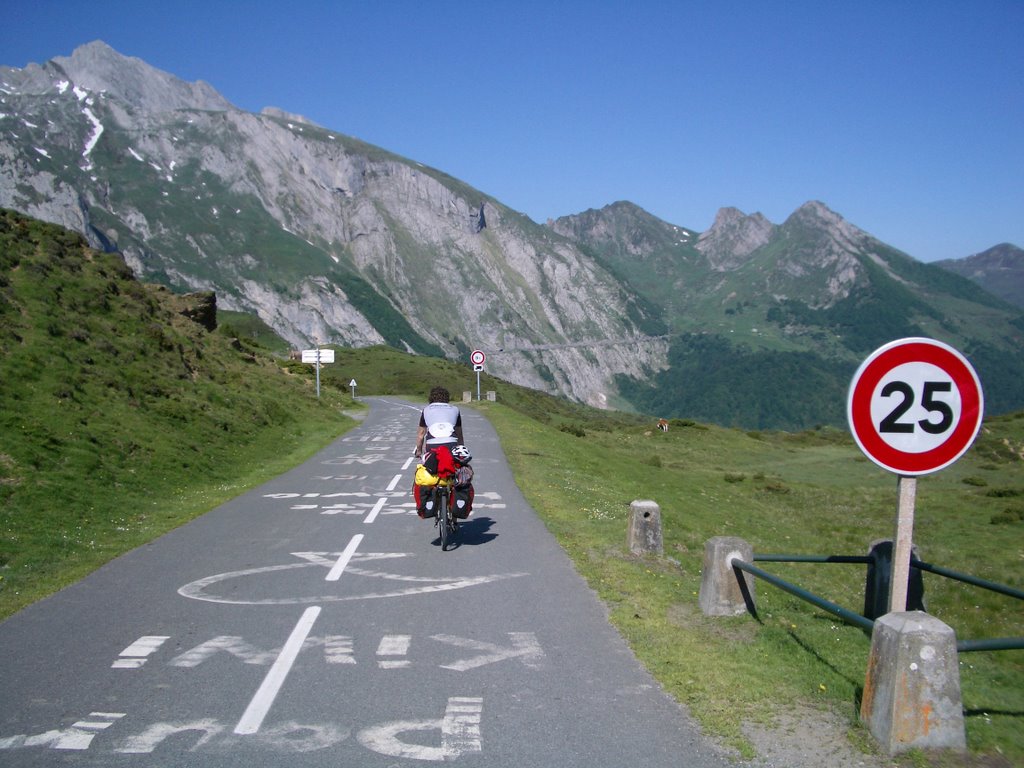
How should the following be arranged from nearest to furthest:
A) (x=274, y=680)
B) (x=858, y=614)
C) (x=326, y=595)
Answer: (x=274, y=680)
(x=858, y=614)
(x=326, y=595)

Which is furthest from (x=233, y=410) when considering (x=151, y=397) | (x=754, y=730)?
(x=754, y=730)

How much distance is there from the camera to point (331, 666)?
22.1ft

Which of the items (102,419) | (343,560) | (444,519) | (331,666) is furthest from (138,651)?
(102,419)

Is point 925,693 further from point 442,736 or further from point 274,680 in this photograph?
point 274,680

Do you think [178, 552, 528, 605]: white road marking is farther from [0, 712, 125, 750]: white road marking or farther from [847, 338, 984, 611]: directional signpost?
[847, 338, 984, 611]: directional signpost

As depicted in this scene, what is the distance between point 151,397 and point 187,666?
63.5 feet

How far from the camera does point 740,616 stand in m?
8.05

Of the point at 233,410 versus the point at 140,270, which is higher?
the point at 140,270

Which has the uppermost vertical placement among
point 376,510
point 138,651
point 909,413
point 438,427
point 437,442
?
point 909,413

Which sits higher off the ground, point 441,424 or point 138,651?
point 441,424

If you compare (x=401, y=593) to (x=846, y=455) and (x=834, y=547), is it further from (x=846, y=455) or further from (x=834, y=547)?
(x=846, y=455)

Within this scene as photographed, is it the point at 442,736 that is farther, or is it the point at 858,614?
the point at 858,614

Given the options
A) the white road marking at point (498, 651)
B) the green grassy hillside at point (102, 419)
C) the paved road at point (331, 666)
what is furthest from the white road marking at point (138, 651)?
the white road marking at point (498, 651)

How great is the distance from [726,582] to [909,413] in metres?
3.00
